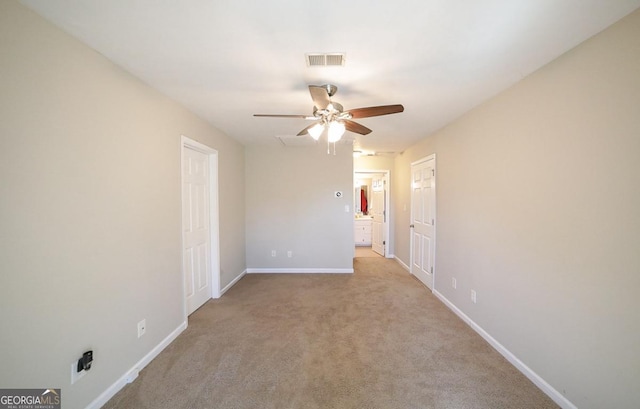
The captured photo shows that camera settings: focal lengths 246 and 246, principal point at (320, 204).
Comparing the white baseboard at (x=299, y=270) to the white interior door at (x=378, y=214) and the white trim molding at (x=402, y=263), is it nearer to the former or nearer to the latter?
the white trim molding at (x=402, y=263)

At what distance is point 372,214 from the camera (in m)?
6.74

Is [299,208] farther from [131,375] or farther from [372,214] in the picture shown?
[131,375]

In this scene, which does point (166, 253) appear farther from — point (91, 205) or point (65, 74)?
point (65, 74)

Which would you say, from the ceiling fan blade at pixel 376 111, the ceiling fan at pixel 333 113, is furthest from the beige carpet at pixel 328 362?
the ceiling fan blade at pixel 376 111

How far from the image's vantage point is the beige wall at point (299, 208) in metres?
4.48

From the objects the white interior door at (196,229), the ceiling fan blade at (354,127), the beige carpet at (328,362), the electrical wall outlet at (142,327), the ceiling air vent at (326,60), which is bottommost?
the beige carpet at (328,362)

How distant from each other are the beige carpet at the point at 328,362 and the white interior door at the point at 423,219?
678 millimetres

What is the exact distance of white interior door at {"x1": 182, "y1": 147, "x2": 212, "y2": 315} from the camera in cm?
283

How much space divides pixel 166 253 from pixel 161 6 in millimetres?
1910

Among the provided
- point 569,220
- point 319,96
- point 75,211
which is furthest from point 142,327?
point 569,220

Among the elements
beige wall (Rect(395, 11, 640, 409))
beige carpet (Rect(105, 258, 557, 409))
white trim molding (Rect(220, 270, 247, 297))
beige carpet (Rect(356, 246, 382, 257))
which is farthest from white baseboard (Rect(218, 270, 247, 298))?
beige wall (Rect(395, 11, 640, 409))

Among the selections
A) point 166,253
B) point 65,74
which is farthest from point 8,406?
point 65,74

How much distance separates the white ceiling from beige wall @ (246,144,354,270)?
7.08 ft

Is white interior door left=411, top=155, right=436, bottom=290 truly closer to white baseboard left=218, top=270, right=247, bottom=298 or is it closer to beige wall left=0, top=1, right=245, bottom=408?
white baseboard left=218, top=270, right=247, bottom=298
